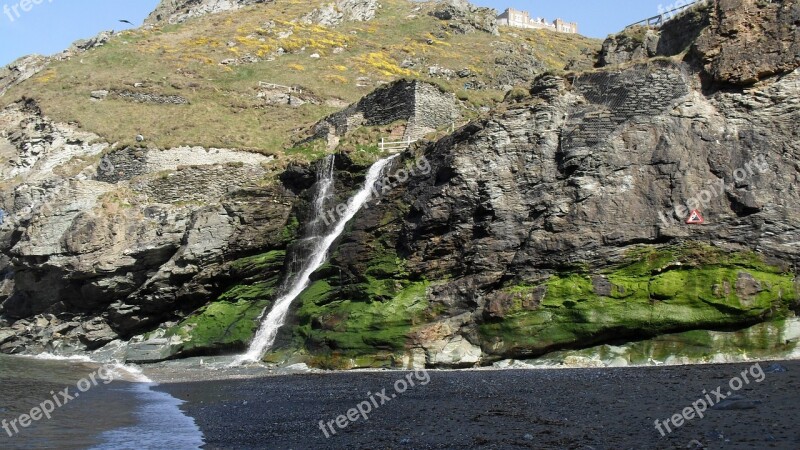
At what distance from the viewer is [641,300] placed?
2233cm

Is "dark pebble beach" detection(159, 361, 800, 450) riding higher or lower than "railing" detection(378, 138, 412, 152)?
lower

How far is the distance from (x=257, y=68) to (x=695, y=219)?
5837 cm

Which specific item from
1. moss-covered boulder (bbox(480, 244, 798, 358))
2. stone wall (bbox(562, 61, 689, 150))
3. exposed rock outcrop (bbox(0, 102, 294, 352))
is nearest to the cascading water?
exposed rock outcrop (bbox(0, 102, 294, 352))

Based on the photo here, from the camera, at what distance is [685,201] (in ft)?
77.2

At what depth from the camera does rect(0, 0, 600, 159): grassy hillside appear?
175 feet

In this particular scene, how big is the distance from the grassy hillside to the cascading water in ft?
39.3

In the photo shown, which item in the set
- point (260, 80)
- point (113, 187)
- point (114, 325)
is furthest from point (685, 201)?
point (260, 80)

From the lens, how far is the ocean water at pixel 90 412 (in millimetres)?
13492

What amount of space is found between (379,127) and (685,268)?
23.4 meters

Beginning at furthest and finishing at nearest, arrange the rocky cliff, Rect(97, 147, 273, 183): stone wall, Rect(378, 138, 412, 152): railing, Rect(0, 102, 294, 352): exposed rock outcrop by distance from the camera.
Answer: Rect(97, 147, 273, 183): stone wall < Rect(378, 138, 412, 152): railing < Rect(0, 102, 294, 352): exposed rock outcrop < the rocky cliff

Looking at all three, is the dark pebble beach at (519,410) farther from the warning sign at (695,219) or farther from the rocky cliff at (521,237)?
the warning sign at (695,219)

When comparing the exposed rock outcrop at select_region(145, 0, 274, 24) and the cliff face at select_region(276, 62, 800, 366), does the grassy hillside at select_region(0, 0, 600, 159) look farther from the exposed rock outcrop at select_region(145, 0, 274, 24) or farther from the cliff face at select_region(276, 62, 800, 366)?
the exposed rock outcrop at select_region(145, 0, 274, 24)

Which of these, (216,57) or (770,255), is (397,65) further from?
(770,255)

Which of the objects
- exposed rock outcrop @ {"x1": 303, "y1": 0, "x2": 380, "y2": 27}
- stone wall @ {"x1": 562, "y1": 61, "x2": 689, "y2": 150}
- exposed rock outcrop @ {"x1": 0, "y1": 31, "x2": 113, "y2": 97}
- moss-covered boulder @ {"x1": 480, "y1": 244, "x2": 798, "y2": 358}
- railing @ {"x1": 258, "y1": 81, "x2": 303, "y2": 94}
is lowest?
moss-covered boulder @ {"x1": 480, "y1": 244, "x2": 798, "y2": 358}
